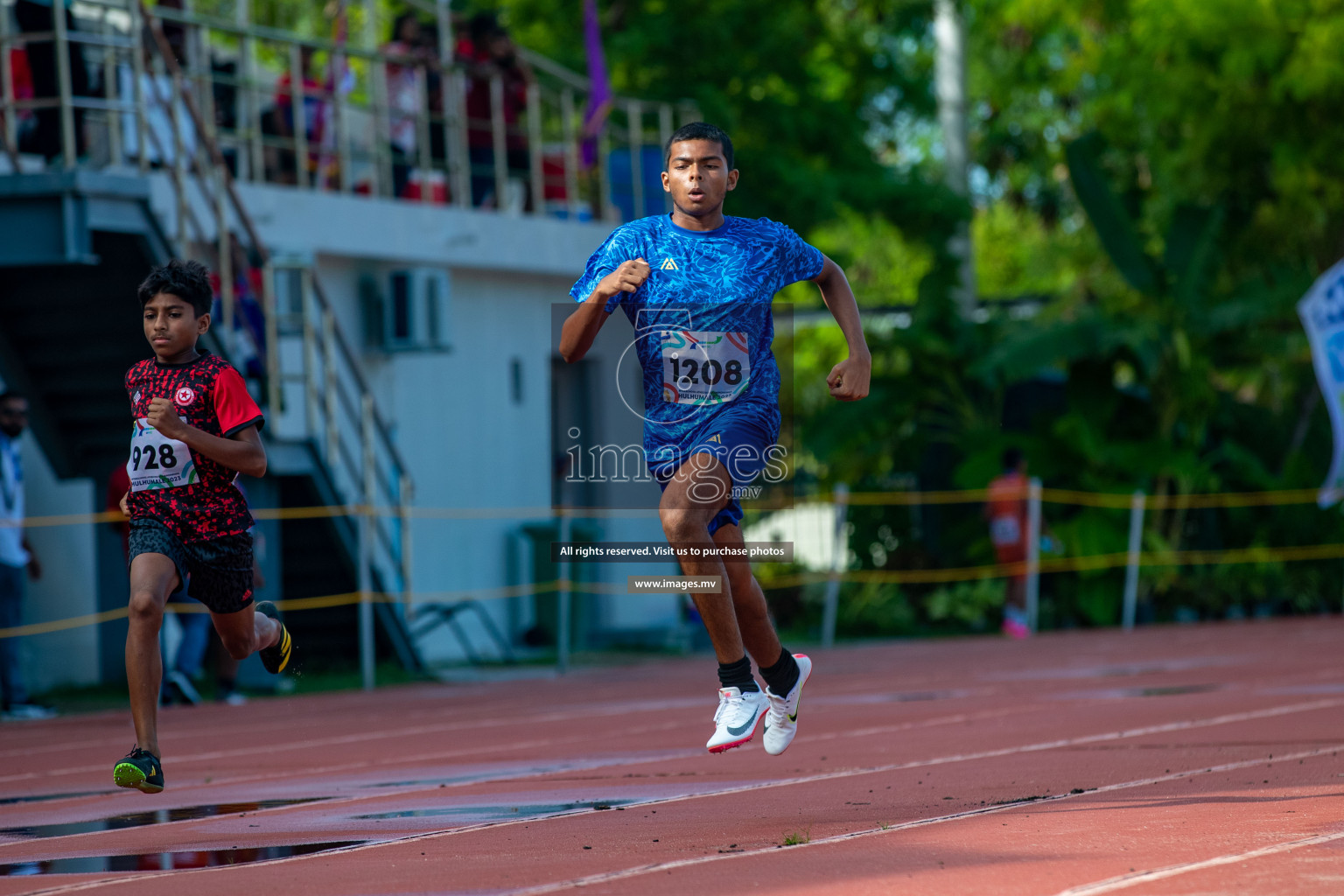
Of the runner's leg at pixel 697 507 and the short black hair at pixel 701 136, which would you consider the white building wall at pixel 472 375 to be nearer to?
the short black hair at pixel 701 136

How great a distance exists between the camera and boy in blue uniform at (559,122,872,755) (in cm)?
612

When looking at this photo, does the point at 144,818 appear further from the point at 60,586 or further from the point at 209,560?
the point at 60,586

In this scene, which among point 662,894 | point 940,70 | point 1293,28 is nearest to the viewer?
point 662,894

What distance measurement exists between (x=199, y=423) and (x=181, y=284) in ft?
1.60

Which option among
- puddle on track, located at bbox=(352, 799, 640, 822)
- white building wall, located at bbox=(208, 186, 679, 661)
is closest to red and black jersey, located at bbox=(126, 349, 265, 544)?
puddle on track, located at bbox=(352, 799, 640, 822)

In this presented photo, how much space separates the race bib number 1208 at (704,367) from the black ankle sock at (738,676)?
0.91m

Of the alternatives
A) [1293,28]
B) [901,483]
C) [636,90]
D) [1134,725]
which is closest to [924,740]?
[1134,725]

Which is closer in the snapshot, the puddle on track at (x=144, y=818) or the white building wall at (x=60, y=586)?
the puddle on track at (x=144, y=818)

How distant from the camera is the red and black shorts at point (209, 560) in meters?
6.70

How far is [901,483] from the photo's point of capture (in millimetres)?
21734

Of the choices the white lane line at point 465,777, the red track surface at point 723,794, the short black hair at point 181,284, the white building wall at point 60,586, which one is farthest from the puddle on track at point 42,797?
the white building wall at point 60,586

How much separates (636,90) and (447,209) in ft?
23.4

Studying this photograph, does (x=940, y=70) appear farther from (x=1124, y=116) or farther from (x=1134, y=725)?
(x=1134, y=725)

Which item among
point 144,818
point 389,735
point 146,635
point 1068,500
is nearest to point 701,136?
point 146,635
